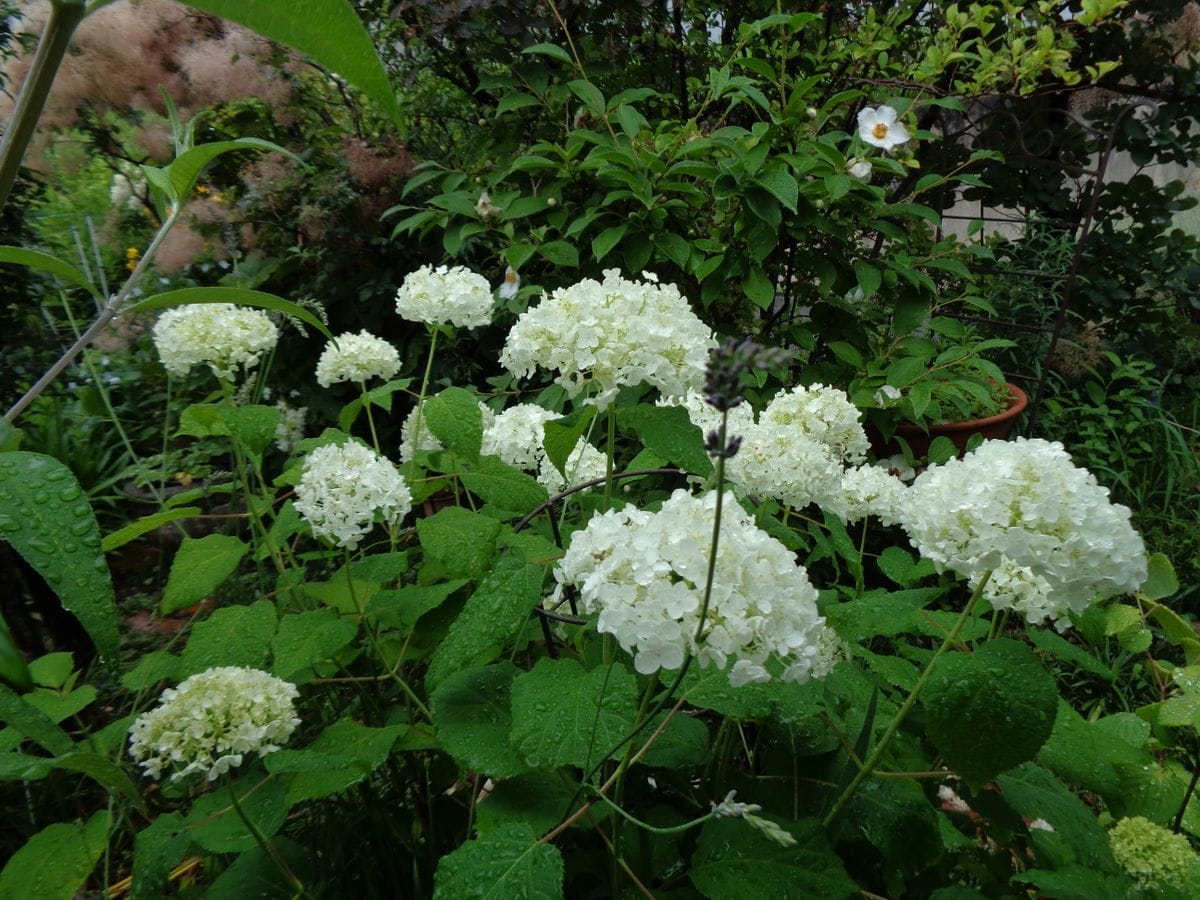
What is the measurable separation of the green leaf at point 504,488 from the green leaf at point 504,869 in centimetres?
37

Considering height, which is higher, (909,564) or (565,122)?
(565,122)

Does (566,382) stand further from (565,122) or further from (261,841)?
(565,122)

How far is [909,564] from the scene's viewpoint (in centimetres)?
113

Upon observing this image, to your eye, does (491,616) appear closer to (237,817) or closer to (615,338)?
(615,338)

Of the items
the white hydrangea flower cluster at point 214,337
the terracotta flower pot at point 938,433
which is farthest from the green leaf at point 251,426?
the terracotta flower pot at point 938,433

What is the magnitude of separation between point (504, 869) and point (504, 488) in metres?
0.45

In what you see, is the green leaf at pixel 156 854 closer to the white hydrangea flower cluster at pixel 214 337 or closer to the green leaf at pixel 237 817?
the green leaf at pixel 237 817

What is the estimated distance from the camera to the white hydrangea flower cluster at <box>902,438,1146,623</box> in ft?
2.16

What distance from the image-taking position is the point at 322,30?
0.29 metres

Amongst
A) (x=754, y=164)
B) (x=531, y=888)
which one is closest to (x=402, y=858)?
(x=531, y=888)

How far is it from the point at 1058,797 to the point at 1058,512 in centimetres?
38

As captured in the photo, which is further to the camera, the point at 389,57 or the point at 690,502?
the point at 389,57

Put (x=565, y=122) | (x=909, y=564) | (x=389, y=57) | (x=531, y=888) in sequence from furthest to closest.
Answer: (x=389, y=57) < (x=565, y=122) < (x=909, y=564) < (x=531, y=888)

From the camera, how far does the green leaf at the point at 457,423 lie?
975 mm
